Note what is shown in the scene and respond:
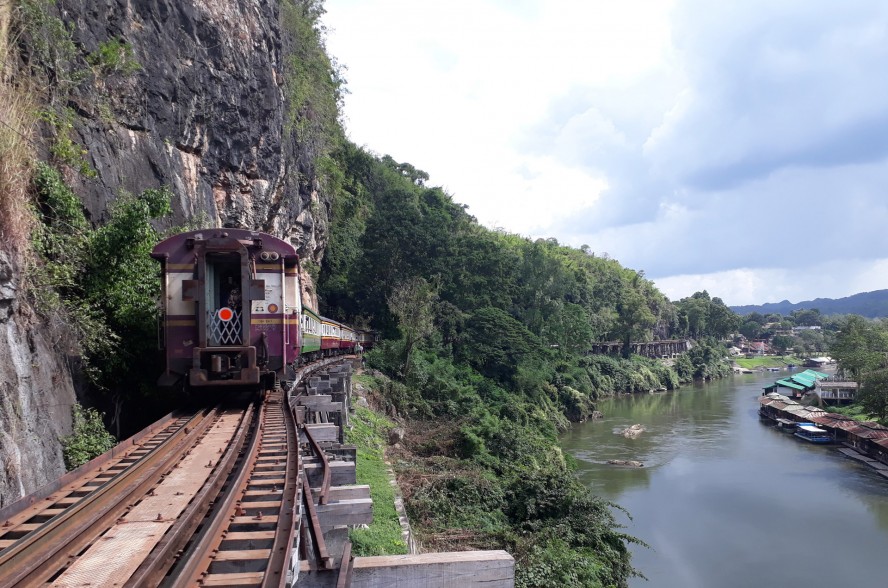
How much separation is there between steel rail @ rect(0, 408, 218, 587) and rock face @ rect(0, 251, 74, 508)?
66.0 inches

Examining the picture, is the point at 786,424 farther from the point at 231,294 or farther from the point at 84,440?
the point at 84,440

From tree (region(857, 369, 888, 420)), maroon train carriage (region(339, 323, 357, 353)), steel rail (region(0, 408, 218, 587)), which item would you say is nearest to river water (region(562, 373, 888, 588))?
tree (region(857, 369, 888, 420))

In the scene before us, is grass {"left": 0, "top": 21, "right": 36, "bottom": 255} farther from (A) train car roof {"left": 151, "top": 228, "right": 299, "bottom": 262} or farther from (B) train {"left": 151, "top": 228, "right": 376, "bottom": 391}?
(B) train {"left": 151, "top": 228, "right": 376, "bottom": 391}

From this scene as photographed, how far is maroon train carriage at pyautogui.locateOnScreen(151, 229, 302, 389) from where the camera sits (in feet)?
29.7

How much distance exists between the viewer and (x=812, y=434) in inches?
1180

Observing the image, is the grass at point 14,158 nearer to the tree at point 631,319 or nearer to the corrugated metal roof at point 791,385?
the corrugated metal roof at point 791,385

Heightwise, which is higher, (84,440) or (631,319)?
(631,319)

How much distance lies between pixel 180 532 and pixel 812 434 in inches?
1364

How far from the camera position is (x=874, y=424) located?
29516mm

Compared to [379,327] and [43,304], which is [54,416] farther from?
[379,327]

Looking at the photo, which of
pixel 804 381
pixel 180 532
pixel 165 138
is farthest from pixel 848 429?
pixel 180 532

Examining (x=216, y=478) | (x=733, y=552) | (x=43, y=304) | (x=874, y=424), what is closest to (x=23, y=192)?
(x=43, y=304)

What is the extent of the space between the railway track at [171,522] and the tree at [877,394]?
34854 mm

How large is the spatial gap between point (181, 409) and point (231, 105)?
1122 centimetres
